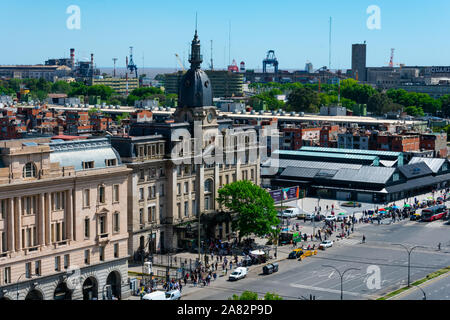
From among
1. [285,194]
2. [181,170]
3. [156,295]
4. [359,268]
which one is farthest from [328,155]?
[156,295]

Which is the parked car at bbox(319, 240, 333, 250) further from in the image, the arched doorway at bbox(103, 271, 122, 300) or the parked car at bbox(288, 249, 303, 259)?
the arched doorway at bbox(103, 271, 122, 300)

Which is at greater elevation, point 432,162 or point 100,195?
point 100,195

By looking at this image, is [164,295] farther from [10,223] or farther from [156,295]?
[10,223]

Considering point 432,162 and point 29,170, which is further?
point 432,162

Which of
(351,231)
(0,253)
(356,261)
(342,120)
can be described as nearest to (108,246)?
(0,253)

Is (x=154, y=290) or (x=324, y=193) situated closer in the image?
(x=154, y=290)

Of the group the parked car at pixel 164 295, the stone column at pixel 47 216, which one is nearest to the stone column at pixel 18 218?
the stone column at pixel 47 216

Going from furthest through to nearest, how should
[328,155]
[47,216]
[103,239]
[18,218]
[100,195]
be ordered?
[328,155], [100,195], [103,239], [47,216], [18,218]

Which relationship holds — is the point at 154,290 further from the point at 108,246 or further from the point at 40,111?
the point at 40,111

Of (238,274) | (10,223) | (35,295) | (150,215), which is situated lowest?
(238,274)
